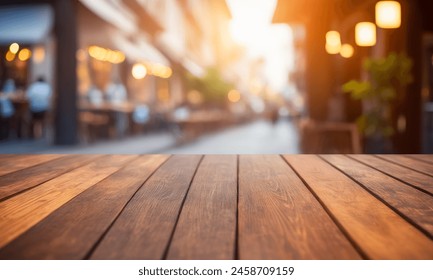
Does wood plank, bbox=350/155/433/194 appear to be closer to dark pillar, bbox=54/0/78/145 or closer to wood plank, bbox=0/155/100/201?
wood plank, bbox=0/155/100/201

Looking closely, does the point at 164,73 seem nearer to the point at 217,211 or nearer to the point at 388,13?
the point at 388,13

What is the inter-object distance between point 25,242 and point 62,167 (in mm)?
1619

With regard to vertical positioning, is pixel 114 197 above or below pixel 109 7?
below

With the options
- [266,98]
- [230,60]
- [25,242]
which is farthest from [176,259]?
[266,98]

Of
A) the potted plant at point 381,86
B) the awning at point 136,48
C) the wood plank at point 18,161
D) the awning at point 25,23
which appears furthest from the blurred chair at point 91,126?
the wood plank at point 18,161

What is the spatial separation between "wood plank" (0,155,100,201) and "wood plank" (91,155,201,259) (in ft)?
1.95

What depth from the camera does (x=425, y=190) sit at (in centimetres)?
213

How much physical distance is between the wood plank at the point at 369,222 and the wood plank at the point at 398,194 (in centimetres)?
5

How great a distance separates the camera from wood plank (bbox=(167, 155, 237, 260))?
Result: 1.32m

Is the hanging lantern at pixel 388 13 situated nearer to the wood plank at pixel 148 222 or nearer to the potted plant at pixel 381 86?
the potted plant at pixel 381 86

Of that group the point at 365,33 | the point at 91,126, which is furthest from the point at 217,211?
the point at 91,126

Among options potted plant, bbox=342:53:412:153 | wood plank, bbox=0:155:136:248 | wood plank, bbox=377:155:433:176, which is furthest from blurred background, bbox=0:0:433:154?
wood plank, bbox=0:155:136:248

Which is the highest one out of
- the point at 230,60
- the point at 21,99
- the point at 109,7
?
the point at 230,60
